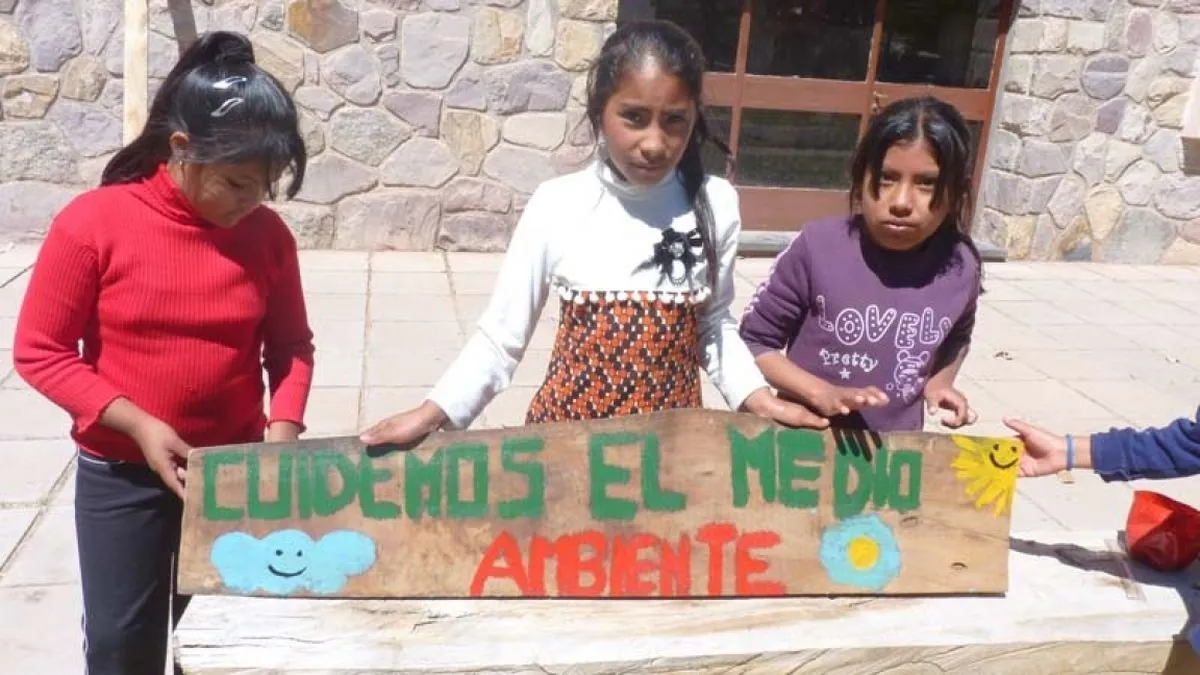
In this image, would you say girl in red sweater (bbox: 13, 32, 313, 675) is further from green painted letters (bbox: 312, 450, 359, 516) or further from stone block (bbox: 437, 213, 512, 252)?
stone block (bbox: 437, 213, 512, 252)

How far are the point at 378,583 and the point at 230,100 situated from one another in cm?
76

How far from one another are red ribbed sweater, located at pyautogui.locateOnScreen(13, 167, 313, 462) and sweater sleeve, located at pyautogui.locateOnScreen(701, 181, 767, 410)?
73 centimetres

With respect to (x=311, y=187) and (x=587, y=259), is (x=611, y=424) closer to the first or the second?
(x=587, y=259)

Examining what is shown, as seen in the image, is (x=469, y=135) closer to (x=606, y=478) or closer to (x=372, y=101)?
(x=372, y=101)

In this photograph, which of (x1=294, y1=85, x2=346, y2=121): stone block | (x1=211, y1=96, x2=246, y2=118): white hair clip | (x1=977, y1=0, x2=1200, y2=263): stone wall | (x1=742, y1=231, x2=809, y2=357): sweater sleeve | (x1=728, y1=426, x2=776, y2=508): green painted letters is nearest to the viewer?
(x1=211, y1=96, x2=246, y2=118): white hair clip

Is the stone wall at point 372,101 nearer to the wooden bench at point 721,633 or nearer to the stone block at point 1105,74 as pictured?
the stone block at point 1105,74

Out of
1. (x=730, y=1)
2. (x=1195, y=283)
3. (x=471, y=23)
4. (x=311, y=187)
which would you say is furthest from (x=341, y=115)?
(x=1195, y=283)

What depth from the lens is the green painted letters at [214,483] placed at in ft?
5.29

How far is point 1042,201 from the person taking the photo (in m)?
6.65

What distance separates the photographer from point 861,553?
6.00ft

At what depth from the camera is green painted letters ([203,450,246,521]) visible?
1.61 m

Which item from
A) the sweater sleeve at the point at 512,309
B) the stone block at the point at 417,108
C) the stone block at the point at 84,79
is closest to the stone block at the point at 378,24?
the stone block at the point at 417,108

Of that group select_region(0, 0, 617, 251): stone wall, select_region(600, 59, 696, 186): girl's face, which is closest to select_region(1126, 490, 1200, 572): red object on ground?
select_region(600, 59, 696, 186): girl's face

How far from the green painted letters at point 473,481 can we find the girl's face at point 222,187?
0.48 meters
